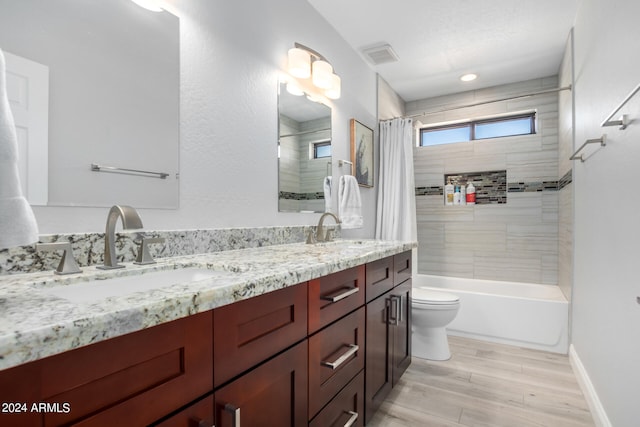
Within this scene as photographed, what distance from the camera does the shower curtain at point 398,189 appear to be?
2.98m

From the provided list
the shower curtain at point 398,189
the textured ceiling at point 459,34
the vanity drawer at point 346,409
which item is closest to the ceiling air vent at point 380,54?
the textured ceiling at point 459,34

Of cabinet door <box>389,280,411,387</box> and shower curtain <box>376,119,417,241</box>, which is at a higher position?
shower curtain <box>376,119,417,241</box>

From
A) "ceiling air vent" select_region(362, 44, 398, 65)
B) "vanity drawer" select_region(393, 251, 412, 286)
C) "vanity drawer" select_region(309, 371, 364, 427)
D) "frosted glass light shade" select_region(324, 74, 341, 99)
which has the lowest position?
"vanity drawer" select_region(309, 371, 364, 427)

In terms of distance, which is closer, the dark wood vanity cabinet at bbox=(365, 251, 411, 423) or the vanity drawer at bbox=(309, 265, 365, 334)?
the vanity drawer at bbox=(309, 265, 365, 334)

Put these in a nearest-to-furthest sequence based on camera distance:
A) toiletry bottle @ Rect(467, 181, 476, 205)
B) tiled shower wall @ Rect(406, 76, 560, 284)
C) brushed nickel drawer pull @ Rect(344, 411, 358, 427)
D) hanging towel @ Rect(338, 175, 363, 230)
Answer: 1. brushed nickel drawer pull @ Rect(344, 411, 358, 427)
2. hanging towel @ Rect(338, 175, 363, 230)
3. tiled shower wall @ Rect(406, 76, 560, 284)
4. toiletry bottle @ Rect(467, 181, 476, 205)

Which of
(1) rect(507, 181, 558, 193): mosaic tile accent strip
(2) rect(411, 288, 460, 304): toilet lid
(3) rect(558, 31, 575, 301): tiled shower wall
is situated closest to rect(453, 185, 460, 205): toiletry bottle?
(1) rect(507, 181, 558, 193): mosaic tile accent strip

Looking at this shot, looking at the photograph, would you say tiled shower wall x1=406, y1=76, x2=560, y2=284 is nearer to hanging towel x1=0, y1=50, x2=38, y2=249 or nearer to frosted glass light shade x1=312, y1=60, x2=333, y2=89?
frosted glass light shade x1=312, y1=60, x2=333, y2=89

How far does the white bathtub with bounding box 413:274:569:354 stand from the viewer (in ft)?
8.11

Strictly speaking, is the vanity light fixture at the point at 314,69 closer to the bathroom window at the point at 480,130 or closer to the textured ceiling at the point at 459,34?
the textured ceiling at the point at 459,34

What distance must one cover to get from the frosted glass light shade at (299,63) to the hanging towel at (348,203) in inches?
30.1

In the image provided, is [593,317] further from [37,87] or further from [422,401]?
[37,87]

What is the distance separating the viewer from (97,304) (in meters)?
0.54

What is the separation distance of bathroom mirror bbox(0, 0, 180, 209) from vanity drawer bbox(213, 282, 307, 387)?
0.63 m

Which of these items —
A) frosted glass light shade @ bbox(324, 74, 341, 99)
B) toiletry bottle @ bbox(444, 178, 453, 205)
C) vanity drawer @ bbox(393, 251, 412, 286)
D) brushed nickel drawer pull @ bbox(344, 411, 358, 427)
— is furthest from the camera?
toiletry bottle @ bbox(444, 178, 453, 205)
